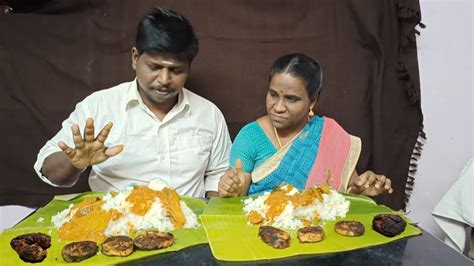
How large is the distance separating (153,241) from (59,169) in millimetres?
651

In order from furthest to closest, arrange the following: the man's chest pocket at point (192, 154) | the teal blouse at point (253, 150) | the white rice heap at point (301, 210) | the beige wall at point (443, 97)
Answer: the beige wall at point (443, 97) → the man's chest pocket at point (192, 154) → the teal blouse at point (253, 150) → the white rice heap at point (301, 210)

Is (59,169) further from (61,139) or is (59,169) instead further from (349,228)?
(349,228)

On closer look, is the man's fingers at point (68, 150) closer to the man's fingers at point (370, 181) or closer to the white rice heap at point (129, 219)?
the white rice heap at point (129, 219)

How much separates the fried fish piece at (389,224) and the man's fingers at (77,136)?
2.83 ft

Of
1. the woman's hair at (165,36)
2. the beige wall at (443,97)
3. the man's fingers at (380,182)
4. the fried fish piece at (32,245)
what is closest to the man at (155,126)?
the woman's hair at (165,36)

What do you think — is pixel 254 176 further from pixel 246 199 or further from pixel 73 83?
pixel 73 83

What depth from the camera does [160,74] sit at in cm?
160

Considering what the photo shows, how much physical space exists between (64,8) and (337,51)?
130 centimetres

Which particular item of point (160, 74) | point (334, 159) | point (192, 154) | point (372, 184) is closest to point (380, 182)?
point (372, 184)

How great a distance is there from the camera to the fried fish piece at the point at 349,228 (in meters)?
1.11

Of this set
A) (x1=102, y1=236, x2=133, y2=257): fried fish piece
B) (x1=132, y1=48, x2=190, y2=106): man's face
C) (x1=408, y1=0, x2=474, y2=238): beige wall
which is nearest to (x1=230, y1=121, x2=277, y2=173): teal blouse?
(x1=132, y1=48, x2=190, y2=106): man's face

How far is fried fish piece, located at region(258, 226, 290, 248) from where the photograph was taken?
102 centimetres

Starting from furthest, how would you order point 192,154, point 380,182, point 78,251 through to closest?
point 192,154, point 380,182, point 78,251

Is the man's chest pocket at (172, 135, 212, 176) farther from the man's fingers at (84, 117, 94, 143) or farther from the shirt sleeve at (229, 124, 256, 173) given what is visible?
the man's fingers at (84, 117, 94, 143)
